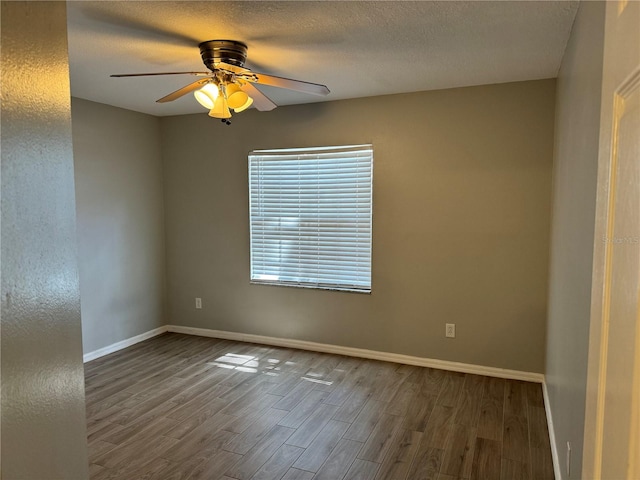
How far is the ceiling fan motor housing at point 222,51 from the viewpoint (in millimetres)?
2568

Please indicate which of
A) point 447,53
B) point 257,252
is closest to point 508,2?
point 447,53

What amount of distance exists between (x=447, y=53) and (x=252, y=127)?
2293 mm

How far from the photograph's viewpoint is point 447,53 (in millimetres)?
2842

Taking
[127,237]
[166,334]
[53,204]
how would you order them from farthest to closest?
[166,334]
[127,237]
[53,204]

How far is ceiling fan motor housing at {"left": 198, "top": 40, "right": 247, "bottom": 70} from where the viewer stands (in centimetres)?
257

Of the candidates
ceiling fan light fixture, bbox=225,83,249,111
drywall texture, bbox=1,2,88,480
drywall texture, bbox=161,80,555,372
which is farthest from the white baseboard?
ceiling fan light fixture, bbox=225,83,249,111

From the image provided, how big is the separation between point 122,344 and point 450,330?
3.32m

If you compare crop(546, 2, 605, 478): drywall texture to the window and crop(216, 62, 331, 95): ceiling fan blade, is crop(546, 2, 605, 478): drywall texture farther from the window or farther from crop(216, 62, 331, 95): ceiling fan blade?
the window

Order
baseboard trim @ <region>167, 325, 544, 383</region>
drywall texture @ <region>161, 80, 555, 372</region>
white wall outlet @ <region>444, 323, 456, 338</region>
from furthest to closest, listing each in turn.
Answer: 1. white wall outlet @ <region>444, 323, 456, 338</region>
2. baseboard trim @ <region>167, 325, 544, 383</region>
3. drywall texture @ <region>161, 80, 555, 372</region>

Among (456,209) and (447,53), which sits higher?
(447,53)

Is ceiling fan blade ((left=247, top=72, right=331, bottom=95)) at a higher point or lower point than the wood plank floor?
higher

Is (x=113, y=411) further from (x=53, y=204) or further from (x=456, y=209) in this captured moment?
(x=456, y=209)

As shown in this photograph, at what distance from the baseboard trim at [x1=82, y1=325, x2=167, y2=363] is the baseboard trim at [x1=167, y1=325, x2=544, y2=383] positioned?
0.55 ft

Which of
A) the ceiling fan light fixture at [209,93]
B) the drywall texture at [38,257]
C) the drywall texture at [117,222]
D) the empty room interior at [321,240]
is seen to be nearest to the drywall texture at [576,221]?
the empty room interior at [321,240]
